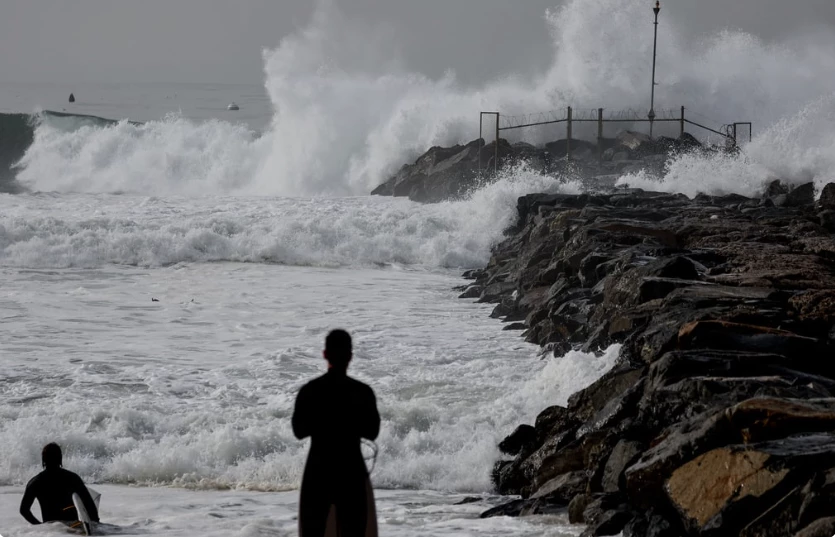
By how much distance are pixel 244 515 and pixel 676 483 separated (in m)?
3.53

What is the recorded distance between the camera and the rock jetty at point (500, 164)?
33.7m

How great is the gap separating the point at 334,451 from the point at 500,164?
2969 centimetres

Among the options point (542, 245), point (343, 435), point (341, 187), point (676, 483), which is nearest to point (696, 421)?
point (676, 483)

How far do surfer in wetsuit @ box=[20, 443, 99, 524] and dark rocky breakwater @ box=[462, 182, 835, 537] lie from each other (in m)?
2.72

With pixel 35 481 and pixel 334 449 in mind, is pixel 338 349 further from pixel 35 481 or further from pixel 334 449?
pixel 35 481

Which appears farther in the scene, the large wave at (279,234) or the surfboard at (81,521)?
the large wave at (279,234)

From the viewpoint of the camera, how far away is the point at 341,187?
39250mm

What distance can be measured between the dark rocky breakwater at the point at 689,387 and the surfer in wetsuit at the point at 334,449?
209 centimetres

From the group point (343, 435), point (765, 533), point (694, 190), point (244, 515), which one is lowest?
point (244, 515)

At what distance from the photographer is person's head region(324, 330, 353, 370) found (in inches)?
185

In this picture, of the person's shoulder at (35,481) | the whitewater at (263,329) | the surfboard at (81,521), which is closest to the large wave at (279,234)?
the whitewater at (263,329)

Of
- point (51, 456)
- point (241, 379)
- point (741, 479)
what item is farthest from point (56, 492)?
point (241, 379)

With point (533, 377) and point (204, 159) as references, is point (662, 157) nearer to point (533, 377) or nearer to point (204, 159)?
point (204, 159)

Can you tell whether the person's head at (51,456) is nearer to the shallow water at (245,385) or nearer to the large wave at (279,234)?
the shallow water at (245,385)
